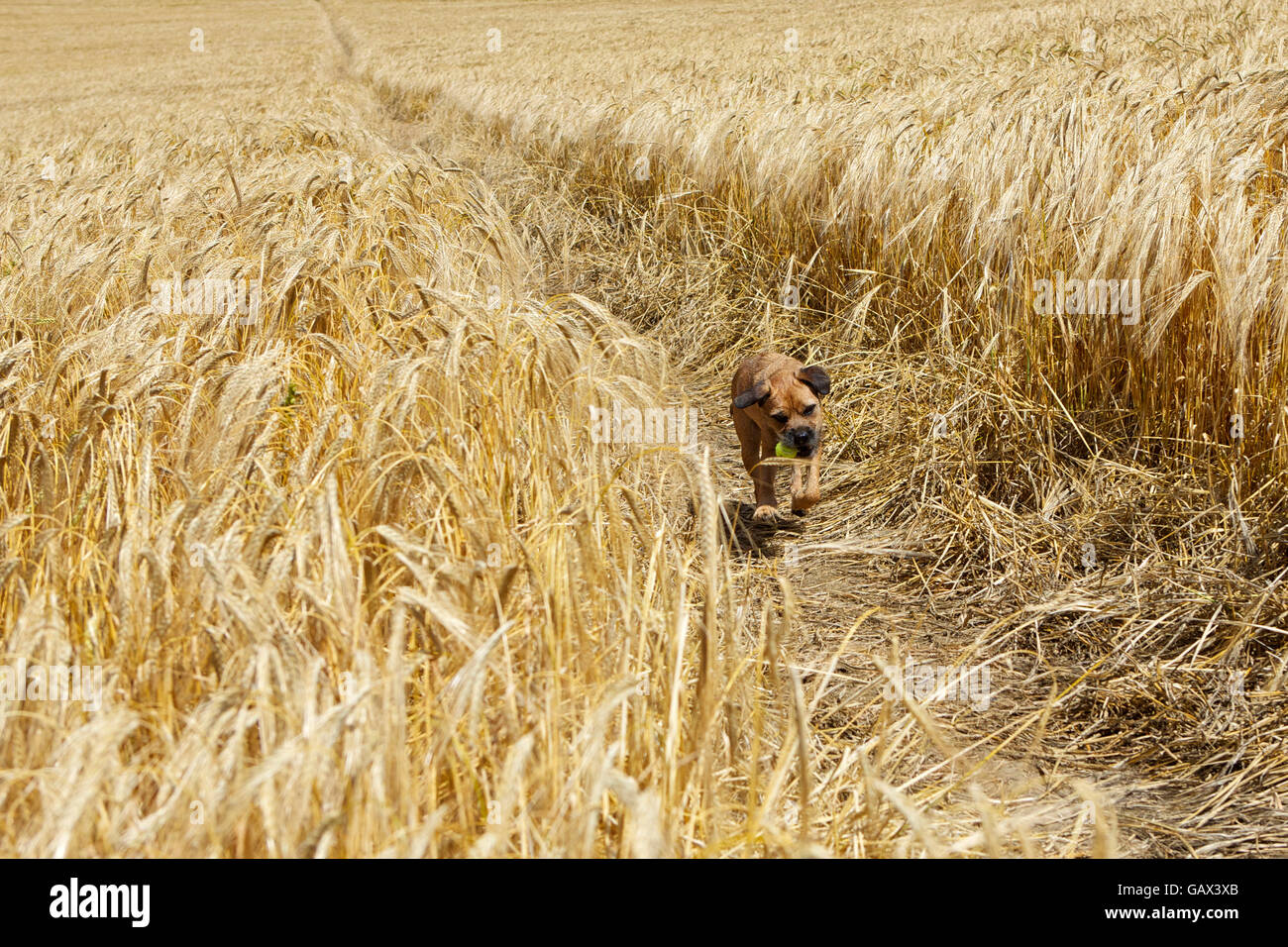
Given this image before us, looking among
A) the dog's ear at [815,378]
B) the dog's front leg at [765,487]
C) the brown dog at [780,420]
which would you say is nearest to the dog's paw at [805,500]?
the brown dog at [780,420]

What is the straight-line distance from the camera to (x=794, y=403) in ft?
10.9

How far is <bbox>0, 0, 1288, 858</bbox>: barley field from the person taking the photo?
54.1 inches

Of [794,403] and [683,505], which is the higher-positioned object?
[794,403]

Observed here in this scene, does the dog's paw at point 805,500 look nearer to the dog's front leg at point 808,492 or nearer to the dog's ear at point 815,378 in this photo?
the dog's front leg at point 808,492

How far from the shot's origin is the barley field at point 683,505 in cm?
138

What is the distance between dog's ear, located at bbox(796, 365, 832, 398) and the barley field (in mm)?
534

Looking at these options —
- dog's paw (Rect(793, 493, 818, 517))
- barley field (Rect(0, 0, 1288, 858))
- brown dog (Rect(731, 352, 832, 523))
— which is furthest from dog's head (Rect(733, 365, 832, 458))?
barley field (Rect(0, 0, 1288, 858))

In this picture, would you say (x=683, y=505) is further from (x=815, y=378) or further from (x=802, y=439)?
(x=815, y=378)

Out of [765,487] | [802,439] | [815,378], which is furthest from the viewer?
[765,487]

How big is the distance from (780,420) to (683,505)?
501 mm

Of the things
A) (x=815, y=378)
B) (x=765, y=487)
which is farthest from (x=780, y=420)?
(x=765, y=487)

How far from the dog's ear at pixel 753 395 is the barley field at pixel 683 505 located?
28cm

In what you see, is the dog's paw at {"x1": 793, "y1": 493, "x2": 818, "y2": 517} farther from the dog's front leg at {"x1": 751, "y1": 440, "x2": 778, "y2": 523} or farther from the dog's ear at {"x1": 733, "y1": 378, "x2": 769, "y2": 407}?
the dog's ear at {"x1": 733, "y1": 378, "x2": 769, "y2": 407}

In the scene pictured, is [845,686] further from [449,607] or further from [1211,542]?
[449,607]
